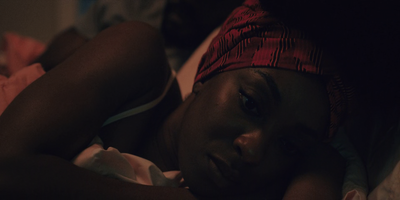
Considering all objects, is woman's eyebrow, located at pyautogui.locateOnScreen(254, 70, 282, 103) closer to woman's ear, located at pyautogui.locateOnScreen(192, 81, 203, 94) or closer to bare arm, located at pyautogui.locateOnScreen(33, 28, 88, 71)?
woman's ear, located at pyautogui.locateOnScreen(192, 81, 203, 94)

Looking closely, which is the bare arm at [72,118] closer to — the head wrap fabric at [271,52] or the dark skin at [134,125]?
the dark skin at [134,125]

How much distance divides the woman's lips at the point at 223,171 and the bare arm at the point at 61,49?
2.31ft

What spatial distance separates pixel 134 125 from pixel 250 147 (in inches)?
11.9

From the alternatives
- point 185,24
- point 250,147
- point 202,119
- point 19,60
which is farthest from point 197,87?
point 19,60

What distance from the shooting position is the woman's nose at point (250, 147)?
2.25 feet

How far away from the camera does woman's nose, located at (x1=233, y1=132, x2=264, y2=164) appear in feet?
2.25

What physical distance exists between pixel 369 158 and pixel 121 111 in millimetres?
659

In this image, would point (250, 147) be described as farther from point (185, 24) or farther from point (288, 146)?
point (185, 24)

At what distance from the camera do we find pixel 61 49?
129 centimetres

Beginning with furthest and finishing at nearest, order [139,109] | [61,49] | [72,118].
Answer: [61,49] → [139,109] → [72,118]

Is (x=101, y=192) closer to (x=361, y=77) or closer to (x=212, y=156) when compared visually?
(x=212, y=156)

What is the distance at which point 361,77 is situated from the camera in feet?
2.65

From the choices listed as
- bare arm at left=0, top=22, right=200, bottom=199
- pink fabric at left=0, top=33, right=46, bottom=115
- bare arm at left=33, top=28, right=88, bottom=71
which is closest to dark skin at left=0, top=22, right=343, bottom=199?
bare arm at left=0, top=22, right=200, bottom=199

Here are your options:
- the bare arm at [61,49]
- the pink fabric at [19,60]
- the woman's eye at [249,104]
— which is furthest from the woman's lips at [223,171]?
the bare arm at [61,49]
